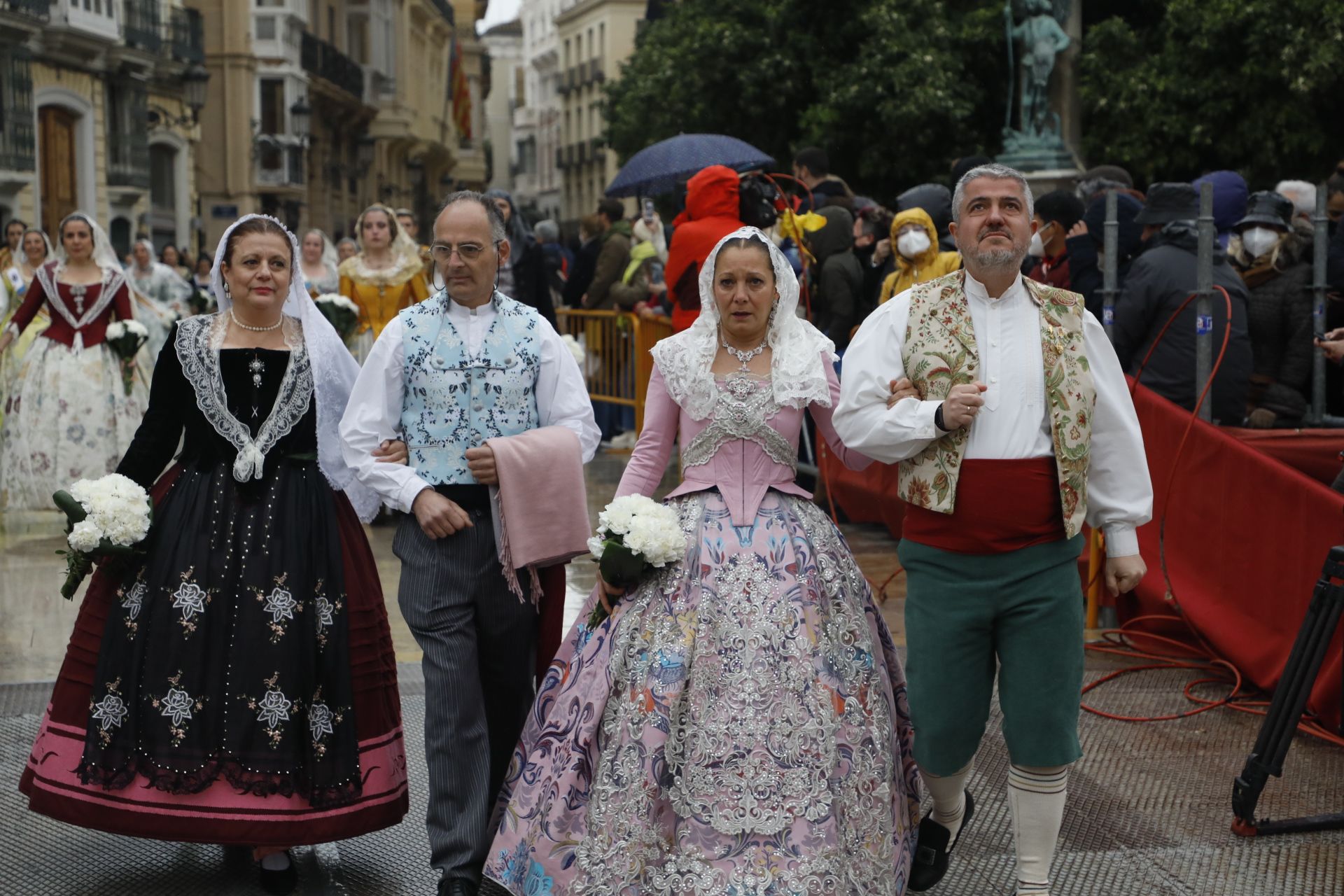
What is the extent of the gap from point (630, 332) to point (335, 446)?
8.29 metres

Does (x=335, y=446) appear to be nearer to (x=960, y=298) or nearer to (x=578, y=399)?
(x=578, y=399)

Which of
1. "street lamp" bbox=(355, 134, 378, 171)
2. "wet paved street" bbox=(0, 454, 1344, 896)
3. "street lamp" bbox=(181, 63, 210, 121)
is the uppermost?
"street lamp" bbox=(355, 134, 378, 171)

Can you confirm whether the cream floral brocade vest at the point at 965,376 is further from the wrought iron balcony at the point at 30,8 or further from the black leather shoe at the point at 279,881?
the wrought iron balcony at the point at 30,8

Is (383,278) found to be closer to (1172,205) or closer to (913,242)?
(913,242)

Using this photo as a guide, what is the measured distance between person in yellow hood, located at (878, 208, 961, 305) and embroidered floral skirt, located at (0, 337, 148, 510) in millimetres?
5020

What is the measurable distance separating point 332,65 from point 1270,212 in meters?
38.9

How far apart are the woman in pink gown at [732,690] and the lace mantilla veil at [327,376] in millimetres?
784

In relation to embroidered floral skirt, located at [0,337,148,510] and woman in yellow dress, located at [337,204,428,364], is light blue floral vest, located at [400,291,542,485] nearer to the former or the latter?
woman in yellow dress, located at [337,204,428,364]

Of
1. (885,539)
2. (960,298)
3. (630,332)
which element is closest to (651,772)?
(960,298)

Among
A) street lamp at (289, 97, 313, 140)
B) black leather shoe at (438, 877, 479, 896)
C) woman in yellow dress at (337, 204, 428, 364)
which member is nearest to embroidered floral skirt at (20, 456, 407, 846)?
black leather shoe at (438, 877, 479, 896)

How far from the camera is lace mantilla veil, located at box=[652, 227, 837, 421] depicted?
4242 mm

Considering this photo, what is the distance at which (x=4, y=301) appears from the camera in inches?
454

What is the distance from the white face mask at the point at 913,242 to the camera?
8.08m

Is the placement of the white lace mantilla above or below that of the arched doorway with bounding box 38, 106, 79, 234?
below
